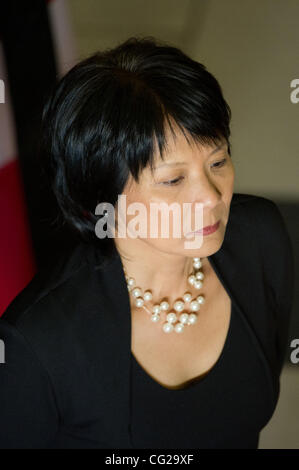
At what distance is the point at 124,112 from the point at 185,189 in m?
0.15

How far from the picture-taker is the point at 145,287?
0.98m

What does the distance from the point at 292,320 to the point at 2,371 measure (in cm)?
89

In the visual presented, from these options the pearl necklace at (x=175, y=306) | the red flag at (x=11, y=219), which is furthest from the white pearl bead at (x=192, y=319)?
the red flag at (x=11, y=219)

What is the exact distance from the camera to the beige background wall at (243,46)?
125 centimetres

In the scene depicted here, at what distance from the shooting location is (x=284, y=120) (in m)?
1.34

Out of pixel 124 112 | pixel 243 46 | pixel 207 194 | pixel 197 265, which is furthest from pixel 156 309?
pixel 243 46

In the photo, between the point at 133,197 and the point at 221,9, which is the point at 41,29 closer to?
the point at 221,9

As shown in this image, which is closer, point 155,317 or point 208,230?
point 208,230

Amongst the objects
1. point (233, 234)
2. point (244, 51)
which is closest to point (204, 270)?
point (233, 234)

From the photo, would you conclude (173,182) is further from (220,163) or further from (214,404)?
(214,404)

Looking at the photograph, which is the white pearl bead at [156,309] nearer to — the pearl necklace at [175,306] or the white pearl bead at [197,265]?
the pearl necklace at [175,306]

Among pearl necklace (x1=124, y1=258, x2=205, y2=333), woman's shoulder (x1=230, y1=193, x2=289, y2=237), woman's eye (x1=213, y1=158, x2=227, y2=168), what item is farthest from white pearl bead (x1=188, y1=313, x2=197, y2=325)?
woman's eye (x1=213, y1=158, x2=227, y2=168)

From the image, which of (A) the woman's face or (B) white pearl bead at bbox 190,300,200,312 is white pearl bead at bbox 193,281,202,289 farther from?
(A) the woman's face

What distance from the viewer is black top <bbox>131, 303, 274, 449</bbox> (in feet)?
2.95
